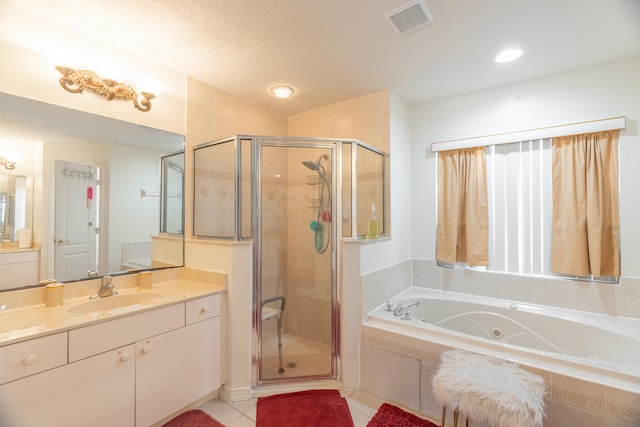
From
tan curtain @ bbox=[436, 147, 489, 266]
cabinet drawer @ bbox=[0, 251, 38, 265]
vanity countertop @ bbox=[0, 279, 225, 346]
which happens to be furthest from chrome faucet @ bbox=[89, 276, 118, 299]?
tan curtain @ bbox=[436, 147, 489, 266]

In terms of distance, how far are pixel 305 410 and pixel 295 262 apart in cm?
107

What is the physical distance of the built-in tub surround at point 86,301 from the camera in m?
1.34

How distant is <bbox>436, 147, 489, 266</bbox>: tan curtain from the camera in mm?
2654

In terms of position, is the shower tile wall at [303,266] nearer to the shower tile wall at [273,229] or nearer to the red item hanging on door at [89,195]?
the shower tile wall at [273,229]

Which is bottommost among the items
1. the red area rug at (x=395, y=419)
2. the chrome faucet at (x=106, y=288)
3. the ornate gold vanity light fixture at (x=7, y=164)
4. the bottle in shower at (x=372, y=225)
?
the red area rug at (x=395, y=419)

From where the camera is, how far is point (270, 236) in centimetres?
231

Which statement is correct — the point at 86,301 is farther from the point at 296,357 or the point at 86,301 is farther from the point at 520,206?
the point at 520,206

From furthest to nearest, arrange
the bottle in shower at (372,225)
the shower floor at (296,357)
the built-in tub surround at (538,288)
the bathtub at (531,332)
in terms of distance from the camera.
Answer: the bottle in shower at (372,225) → the shower floor at (296,357) → the built-in tub surround at (538,288) → the bathtub at (531,332)

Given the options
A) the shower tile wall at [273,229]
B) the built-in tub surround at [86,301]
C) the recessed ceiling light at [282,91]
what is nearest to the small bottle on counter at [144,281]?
the built-in tub surround at [86,301]

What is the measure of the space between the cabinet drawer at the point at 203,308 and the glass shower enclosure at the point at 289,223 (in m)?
0.29

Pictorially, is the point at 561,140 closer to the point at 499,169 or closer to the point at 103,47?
the point at 499,169

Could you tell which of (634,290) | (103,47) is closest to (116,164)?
(103,47)

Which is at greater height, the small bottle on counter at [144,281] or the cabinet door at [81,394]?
the small bottle on counter at [144,281]

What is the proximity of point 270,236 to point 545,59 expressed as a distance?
2491 millimetres
